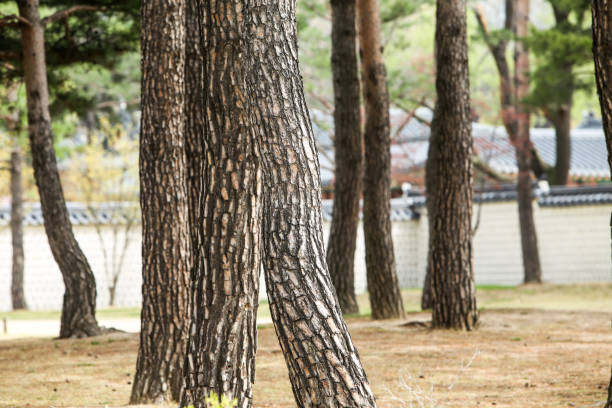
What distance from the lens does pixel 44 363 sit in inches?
273

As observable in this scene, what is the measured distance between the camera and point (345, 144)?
955cm

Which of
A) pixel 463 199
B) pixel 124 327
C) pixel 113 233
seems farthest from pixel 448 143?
pixel 113 233

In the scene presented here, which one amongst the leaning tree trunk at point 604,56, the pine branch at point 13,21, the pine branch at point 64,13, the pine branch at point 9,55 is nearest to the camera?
the leaning tree trunk at point 604,56

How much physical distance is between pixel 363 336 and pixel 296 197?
4.77 meters

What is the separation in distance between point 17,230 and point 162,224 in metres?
11.8

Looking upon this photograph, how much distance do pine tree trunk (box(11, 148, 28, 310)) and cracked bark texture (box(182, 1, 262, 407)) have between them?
13047 millimetres

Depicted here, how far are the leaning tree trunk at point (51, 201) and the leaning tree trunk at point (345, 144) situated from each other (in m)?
3.14

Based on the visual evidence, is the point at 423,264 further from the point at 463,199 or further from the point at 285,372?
the point at 285,372

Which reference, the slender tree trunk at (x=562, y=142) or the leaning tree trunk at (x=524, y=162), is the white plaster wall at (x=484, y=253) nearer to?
the slender tree trunk at (x=562, y=142)

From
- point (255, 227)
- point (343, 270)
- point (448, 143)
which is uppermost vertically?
point (448, 143)

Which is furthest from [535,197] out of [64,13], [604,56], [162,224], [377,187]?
[604,56]

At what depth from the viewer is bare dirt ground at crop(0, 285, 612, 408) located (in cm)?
481

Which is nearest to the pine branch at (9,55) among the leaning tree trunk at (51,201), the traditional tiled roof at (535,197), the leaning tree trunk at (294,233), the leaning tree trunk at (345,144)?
the leaning tree trunk at (51,201)

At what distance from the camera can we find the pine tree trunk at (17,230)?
50.7ft
